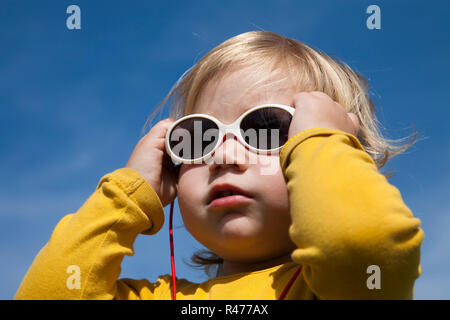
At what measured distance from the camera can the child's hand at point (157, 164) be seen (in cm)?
276

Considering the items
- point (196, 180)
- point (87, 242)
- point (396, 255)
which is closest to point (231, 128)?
point (196, 180)

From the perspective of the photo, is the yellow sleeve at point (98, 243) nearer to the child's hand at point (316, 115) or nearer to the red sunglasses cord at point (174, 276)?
the red sunglasses cord at point (174, 276)

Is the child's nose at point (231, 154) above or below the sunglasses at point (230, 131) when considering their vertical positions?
below

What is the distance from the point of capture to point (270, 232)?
2.37 metres

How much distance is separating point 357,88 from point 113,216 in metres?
1.83

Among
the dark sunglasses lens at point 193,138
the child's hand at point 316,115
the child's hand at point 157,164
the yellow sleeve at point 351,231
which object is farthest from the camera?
the child's hand at point 157,164

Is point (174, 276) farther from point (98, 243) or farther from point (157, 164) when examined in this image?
point (157, 164)

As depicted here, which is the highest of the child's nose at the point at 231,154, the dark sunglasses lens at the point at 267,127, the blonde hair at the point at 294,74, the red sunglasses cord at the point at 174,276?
the blonde hair at the point at 294,74

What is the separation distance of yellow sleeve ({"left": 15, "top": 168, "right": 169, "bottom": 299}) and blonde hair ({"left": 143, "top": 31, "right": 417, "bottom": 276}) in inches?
30.2

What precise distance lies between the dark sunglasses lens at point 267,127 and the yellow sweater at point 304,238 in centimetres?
28

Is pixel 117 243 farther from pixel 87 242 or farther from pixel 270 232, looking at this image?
pixel 270 232

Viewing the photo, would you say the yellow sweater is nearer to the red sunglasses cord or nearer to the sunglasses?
the red sunglasses cord

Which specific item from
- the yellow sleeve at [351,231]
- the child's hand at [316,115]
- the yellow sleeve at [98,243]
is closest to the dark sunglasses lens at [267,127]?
the child's hand at [316,115]
